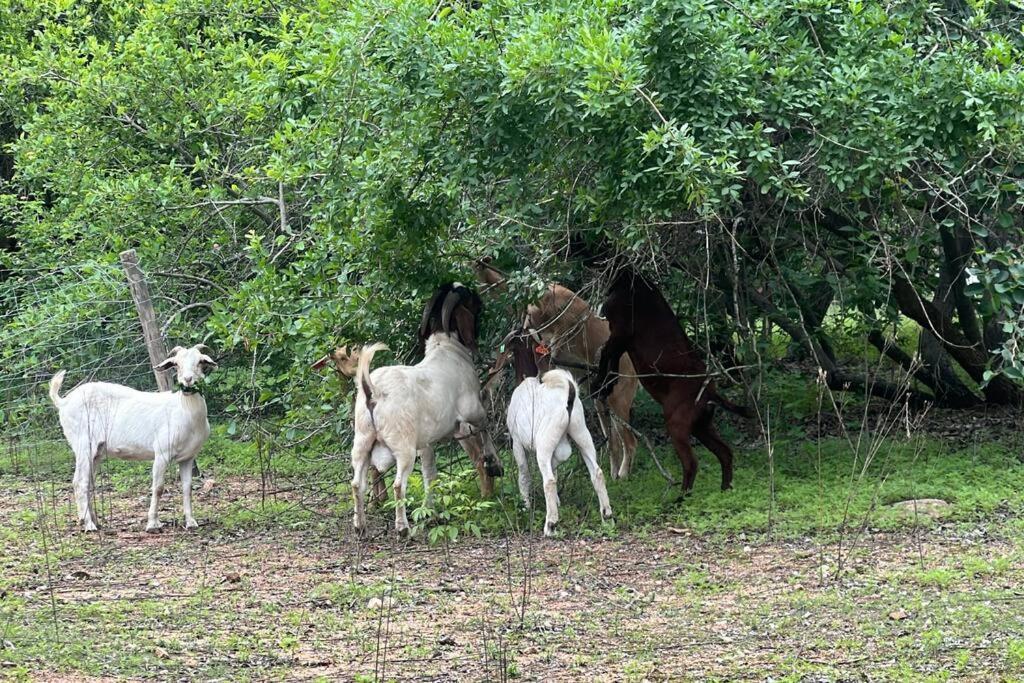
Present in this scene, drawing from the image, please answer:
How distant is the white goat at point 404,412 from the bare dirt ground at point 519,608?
498 millimetres

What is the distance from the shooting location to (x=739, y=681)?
232 inches

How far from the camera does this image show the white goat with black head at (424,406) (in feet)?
30.4

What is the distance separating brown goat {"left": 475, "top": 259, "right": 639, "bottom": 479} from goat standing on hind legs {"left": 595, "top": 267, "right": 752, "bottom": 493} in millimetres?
230

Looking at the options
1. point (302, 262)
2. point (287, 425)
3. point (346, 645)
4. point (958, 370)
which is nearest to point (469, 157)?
point (302, 262)

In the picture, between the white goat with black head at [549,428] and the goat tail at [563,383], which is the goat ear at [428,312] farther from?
the goat tail at [563,383]

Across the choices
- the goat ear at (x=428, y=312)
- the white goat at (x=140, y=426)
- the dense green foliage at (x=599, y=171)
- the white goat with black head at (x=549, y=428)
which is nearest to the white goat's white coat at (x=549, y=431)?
the white goat with black head at (x=549, y=428)

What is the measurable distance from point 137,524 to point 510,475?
2.83 meters

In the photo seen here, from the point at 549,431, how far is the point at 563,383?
38 cm

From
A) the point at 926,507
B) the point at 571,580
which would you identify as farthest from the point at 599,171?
the point at 926,507

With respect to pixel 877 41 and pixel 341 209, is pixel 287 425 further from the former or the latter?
pixel 877 41

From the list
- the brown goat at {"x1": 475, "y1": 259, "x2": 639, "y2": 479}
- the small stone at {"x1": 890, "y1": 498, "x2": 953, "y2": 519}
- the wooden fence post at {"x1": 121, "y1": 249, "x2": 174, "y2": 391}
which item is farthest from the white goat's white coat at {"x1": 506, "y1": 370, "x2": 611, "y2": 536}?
the wooden fence post at {"x1": 121, "y1": 249, "x2": 174, "y2": 391}

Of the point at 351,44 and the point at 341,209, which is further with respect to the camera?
the point at 341,209

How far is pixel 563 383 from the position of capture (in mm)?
9469

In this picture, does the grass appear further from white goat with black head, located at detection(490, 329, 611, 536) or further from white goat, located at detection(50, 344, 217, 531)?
white goat, located at detection(50, 344, 217, 531)
